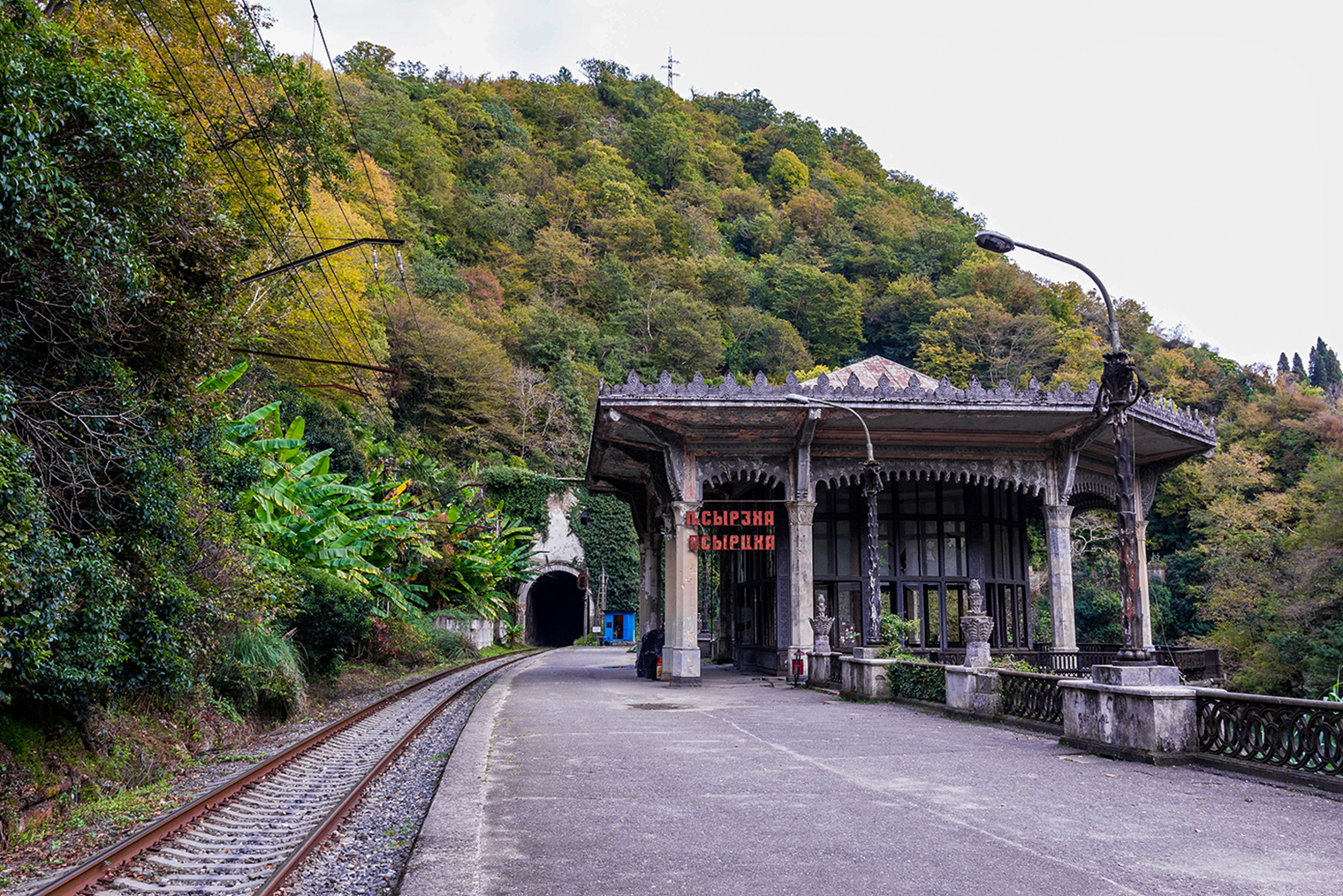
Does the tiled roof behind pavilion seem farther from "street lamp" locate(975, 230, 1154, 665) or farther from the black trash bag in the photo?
"street lamp" locate(975, 230, 1154, 665)

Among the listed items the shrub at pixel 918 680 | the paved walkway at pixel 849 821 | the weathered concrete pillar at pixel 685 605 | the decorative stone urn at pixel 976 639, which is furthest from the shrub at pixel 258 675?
the decorative stone urn at pixel 976 639

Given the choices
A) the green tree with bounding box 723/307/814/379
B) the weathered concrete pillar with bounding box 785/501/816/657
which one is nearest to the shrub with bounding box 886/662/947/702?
the weathered concrete pillar with bounding box 785/501/816/657

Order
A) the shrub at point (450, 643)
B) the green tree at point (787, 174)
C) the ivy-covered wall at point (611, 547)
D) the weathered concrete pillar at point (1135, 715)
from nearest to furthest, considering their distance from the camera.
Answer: the weathered concrete pillar at point (1135, 715), the shrub at point (450, 643), the ivy-covered wall at point (611, 547), the green tree at point (787, 174)

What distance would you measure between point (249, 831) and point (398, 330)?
127ft

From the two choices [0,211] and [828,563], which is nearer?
[0,211]

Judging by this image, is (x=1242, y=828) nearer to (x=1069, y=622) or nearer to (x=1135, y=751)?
(x=1135, y=751)

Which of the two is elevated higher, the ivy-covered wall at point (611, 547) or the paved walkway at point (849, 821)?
the ivy-covered wall at point (611, 547)

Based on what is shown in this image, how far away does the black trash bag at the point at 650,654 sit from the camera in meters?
21.9

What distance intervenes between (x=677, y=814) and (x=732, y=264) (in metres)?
60.5

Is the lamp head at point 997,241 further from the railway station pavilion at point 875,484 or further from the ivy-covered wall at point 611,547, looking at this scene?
the ivy-covered wall at point 611,547

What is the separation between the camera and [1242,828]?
6.11 metres

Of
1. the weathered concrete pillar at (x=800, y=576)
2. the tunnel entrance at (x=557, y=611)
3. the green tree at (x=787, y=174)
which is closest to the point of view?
the weathered concrete pillar at (x=800, y=576)

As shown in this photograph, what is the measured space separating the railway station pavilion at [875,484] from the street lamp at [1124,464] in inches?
251

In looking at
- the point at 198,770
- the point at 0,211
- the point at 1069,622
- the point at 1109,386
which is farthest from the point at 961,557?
the point at 0,211
